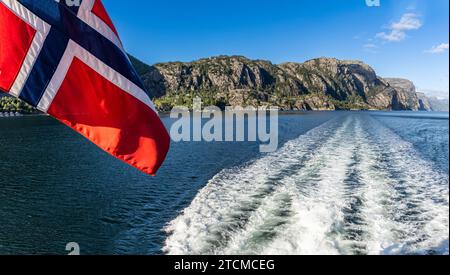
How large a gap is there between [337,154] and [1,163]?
23.3 metres

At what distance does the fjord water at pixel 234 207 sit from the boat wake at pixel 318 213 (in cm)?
4

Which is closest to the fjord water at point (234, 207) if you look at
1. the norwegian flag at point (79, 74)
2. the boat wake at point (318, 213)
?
the boat wake at point (318, 213)

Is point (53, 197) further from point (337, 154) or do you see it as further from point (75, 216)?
point (337, 154)

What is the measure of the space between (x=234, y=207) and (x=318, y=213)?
9.52 ft

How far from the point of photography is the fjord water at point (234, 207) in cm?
831

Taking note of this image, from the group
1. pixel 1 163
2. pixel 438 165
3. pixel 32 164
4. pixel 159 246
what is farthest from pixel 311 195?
pixel 1 163

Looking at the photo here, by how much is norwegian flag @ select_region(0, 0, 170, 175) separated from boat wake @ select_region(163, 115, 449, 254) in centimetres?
424

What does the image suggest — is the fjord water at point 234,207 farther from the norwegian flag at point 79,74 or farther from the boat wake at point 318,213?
the norwegian flag at point 79,74

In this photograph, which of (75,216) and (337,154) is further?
(337,154)

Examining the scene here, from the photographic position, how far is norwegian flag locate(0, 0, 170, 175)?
4680mm

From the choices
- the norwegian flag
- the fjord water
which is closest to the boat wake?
the fjord water

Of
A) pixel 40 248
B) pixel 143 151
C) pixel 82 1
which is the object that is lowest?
pixel 40 248

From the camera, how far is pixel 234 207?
36.3 feet

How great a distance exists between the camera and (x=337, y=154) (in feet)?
70.9
